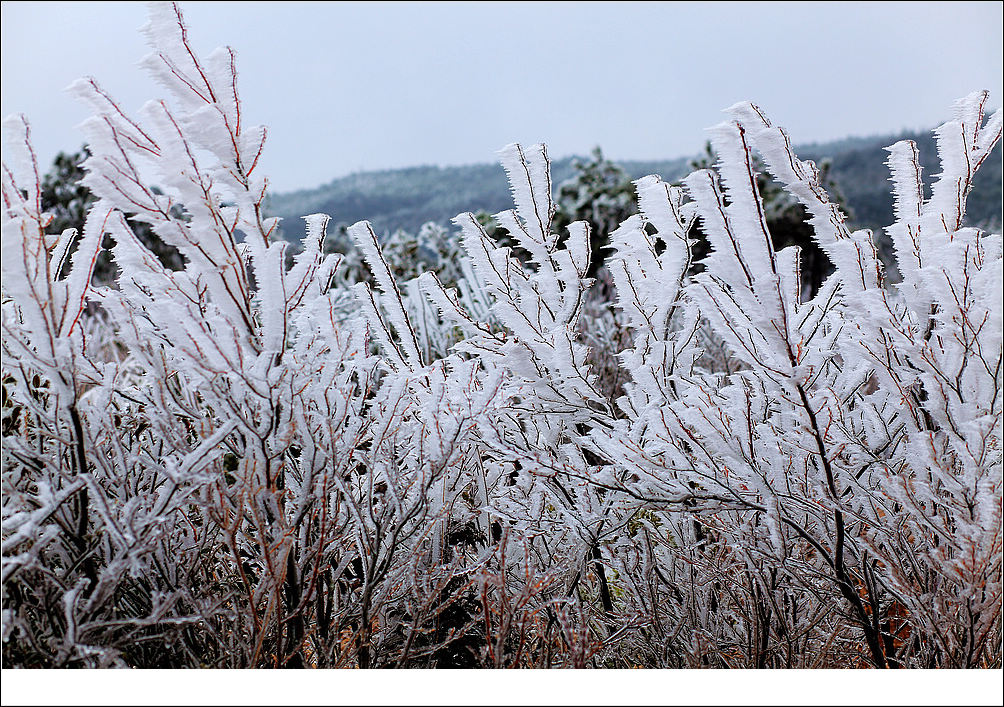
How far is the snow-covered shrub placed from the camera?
111 cm

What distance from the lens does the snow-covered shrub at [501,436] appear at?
1107 mm

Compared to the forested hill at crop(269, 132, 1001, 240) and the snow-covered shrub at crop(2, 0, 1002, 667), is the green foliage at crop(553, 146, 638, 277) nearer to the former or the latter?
the snow-covered shrub at crop(2, 0, 1002, 667)

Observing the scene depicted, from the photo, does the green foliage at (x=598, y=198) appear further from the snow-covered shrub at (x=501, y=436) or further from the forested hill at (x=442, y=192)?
the forested hill at (x=442, y=192)

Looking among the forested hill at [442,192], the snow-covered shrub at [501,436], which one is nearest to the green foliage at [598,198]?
the snow-covered shrub at [501,436]

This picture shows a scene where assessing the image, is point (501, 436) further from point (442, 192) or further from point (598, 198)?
point (442, 192)

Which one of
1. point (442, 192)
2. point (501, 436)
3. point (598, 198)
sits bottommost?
point (501, 436)

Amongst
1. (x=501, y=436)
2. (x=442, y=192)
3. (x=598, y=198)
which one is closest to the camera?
(x=501, y=436)

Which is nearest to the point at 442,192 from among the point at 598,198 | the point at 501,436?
the point at 598,198

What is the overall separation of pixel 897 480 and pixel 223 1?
2858 millimetres

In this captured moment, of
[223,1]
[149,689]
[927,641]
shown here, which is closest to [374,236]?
[149,689]

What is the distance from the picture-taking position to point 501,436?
50.9 inches

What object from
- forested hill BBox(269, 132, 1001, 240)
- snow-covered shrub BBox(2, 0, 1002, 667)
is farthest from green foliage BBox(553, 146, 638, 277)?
forested hill BBox(269, 132, 1001, 240)

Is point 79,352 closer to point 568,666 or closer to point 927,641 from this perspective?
point 568,666

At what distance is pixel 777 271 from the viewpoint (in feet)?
3.77
